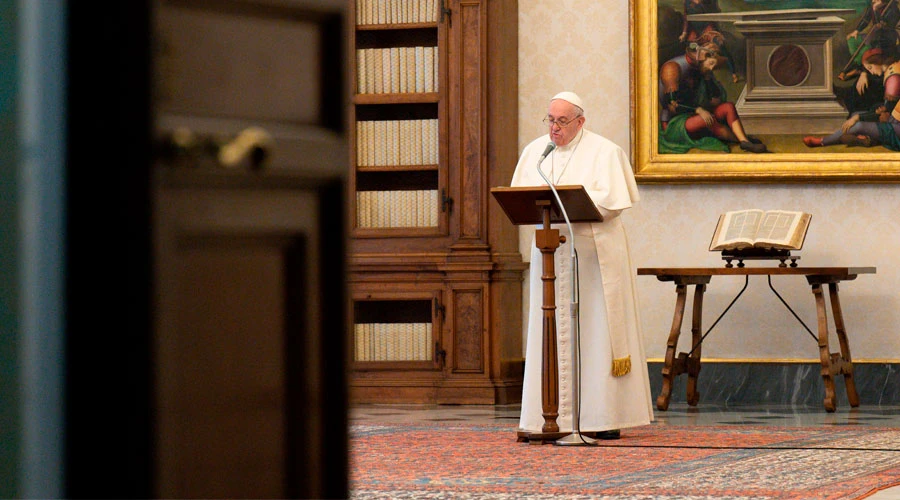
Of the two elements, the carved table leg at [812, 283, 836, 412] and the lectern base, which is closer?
the lectern base

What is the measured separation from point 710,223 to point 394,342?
2275 millimetres

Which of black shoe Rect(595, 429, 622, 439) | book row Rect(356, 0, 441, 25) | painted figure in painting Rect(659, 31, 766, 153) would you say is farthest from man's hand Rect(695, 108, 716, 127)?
black shoe Rect(595, 429, 622, 439)

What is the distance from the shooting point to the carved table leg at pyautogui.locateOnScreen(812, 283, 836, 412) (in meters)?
7.47

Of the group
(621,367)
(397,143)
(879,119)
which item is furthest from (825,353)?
(397,143)

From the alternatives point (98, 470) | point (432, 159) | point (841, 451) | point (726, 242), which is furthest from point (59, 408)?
point (432, 159)

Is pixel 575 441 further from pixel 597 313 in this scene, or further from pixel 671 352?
pixel 671 352

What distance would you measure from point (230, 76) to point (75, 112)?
0.52ft

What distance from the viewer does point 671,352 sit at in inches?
304

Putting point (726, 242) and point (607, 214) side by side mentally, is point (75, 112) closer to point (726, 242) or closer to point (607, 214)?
point (607, 214)

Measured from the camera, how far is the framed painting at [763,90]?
812cm

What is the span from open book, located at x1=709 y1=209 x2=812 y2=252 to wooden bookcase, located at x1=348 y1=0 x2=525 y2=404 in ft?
4.80

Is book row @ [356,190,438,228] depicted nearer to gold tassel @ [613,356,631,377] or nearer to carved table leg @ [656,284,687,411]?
carved table leg @ [656,284,687,411]

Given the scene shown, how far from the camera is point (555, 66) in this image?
28.2 feet

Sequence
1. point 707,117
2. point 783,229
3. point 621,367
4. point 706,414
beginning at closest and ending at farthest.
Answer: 1. point 621,367
2. point 706,414
3. point 783,229
4. point 707,117
